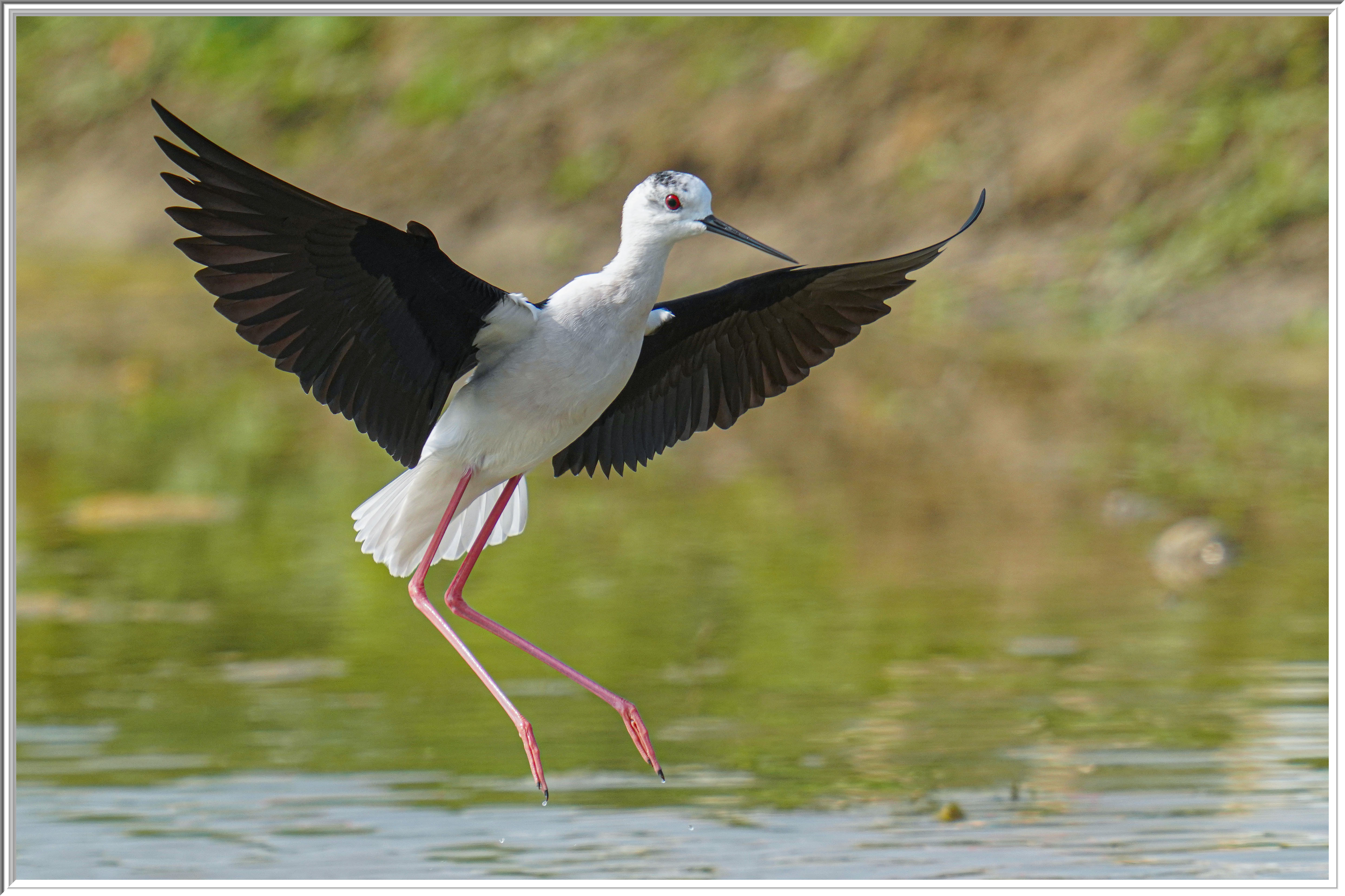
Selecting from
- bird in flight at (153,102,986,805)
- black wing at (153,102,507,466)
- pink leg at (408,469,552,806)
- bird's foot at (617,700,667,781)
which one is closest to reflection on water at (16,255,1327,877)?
pink leg at (408,469,552,806)

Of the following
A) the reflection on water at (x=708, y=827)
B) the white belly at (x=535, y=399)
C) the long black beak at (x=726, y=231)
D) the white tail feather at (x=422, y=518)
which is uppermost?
the long black beak at (x=726, y=231)

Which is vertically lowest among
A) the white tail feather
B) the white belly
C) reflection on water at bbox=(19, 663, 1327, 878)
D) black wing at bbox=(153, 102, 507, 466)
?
reflection on water at bbox=(19, 663, 1327, 878)

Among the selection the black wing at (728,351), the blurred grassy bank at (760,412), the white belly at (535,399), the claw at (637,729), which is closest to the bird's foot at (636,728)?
the claw at (637,729)

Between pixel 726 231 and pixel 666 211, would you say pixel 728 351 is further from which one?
pixel 666 211

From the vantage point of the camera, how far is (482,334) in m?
5.00

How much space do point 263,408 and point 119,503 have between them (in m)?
2.99

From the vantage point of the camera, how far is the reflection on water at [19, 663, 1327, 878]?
267 inches

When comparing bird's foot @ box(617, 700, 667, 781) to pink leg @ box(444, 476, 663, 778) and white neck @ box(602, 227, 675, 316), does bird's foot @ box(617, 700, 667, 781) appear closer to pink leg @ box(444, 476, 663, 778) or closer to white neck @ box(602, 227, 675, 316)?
pink leg @ box(444, 476, 663, 778)

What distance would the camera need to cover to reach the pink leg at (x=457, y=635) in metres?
4.93

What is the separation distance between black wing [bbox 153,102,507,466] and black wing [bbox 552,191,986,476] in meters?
0.60

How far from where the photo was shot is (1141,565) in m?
10.5

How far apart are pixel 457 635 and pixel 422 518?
358 mm

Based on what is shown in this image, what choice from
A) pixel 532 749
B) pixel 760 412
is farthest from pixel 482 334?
pixel 760 412

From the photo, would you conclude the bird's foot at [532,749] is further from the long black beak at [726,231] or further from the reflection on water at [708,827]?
the reflection on water at [708,827]
